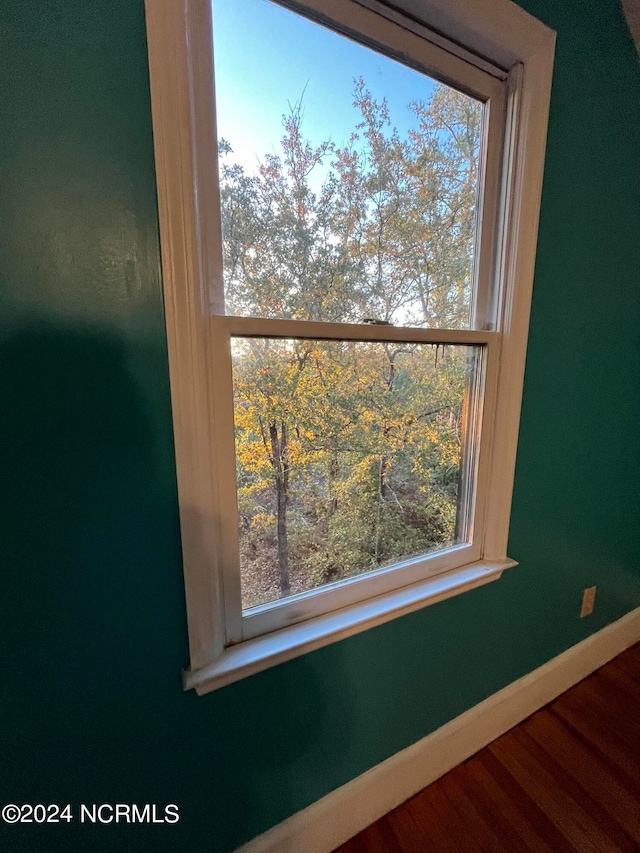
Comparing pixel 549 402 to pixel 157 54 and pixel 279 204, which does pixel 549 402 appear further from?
pixel 157 54

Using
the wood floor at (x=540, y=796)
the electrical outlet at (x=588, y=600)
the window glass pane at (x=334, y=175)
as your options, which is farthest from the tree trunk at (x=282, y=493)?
the electrical outlet at (x=588, y=600)

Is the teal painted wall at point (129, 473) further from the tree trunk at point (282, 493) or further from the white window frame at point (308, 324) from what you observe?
the tree trunk at point (282, 493)

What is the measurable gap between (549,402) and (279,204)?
1.01 metres

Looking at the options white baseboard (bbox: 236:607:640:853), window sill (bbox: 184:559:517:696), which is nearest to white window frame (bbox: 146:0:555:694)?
window sill (bbox: 184:559:517:696)

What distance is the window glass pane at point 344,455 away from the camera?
80cm

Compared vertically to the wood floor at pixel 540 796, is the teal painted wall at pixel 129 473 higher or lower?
higher

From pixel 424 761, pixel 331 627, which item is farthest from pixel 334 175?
pixel 424 761

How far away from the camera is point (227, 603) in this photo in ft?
2.59

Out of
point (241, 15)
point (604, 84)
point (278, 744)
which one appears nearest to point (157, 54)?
point (241, 15)

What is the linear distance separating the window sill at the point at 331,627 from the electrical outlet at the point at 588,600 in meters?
0.60

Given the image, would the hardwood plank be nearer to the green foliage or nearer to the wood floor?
the wood floor

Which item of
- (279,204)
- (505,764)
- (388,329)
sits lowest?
(505,764)

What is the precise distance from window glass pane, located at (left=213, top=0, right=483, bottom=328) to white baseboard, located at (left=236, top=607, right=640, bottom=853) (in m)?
1.28

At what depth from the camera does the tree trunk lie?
83cm
